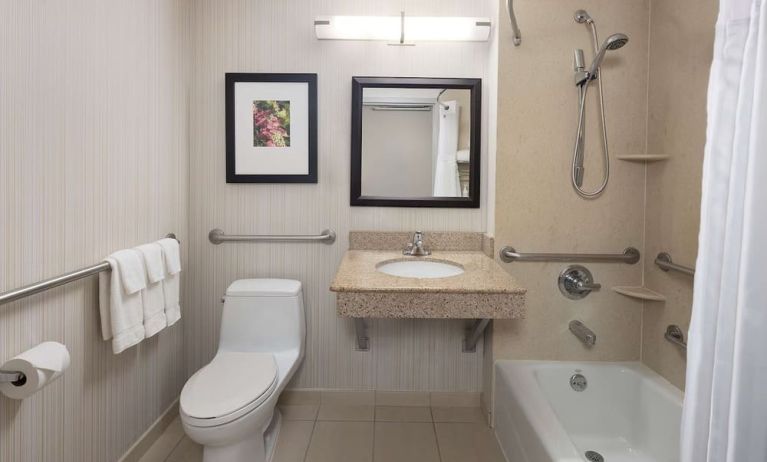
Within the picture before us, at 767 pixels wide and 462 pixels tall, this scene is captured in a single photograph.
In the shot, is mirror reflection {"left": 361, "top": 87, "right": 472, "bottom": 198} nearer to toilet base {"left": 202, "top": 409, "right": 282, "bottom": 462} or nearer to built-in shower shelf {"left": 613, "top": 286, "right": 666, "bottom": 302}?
built-in shower shelf {"left": 613, "top": 286, "right": 666, "bottom": 302}

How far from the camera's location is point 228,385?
1.56m

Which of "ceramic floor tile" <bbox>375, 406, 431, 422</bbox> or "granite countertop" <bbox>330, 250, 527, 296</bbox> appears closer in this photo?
"granite countertop" <bbox>330, 250, 527, 296</bbox>

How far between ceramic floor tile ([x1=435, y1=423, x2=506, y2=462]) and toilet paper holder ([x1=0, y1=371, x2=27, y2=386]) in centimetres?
156

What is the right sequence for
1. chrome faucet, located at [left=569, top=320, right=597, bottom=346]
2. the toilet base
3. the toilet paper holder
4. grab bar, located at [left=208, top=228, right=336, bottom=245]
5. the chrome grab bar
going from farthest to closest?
grab bar, located at [left=208, top=228, right=336, bottom=245] → chrome faucet, located at [left=569, top=320, right=597, bottom=346] → the chrome grab bar → the toilet base → the toilet paper holder

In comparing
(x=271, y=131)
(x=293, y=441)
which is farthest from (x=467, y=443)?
(x=271, y=131)

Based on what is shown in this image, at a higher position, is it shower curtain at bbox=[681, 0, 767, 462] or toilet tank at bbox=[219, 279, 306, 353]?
shower curtain at bbox=[681, 0, 767, 462]

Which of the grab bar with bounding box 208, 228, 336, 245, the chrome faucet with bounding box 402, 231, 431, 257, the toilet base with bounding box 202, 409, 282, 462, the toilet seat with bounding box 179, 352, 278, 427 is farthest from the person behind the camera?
the grab bar with bounding box 208, 228, 336, 245

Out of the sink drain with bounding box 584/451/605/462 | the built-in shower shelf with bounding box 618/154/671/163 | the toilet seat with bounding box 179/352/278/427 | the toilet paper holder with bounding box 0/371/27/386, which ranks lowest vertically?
the sink drain with bounding box 584/451/605/462

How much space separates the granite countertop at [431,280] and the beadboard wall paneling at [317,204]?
33 cm

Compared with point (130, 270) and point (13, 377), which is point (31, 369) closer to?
point (13, 377)

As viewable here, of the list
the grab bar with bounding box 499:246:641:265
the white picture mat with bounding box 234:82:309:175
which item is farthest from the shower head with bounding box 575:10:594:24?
the white picture mat with bounding box 234:82:309:175

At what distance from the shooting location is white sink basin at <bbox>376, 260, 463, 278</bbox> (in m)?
1.94

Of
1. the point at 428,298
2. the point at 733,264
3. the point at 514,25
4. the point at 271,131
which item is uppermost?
the point at 514,25

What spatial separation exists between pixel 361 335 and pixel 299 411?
0.53 m
